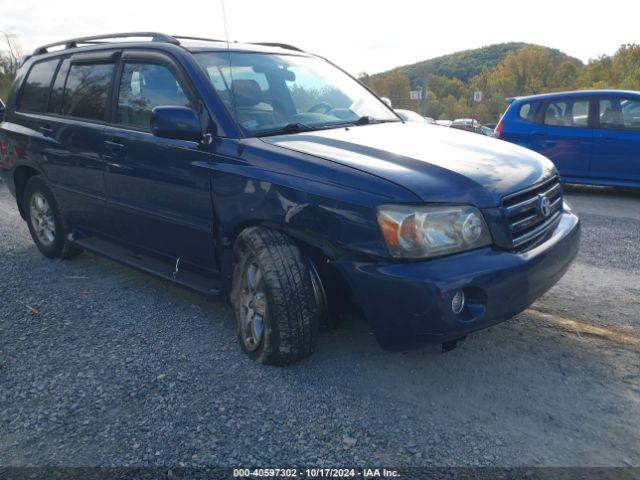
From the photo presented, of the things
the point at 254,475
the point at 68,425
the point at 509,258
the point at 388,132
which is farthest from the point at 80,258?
the point at 509,258

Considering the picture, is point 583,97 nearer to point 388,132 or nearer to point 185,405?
point 388,132

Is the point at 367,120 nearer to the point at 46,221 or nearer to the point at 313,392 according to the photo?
the point at 313,392

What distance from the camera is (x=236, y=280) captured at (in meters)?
3.19

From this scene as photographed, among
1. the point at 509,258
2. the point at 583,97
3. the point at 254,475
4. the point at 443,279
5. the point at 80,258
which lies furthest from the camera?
the point at 583,97

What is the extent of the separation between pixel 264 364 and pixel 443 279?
3.78 feet

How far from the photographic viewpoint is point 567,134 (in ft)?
27.0

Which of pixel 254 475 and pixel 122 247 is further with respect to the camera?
pixel 122 247

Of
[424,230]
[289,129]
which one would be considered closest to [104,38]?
[289,129]

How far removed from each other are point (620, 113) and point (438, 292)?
22.6 ft

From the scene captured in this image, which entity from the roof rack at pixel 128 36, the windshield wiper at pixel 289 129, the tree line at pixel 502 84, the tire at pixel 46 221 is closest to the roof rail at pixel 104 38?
the roof rack at pixel 128 36

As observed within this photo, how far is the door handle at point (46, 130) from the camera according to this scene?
15.0ft

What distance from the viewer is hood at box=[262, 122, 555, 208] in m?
2.64

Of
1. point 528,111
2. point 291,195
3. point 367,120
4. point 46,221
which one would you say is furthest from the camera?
point 528,111

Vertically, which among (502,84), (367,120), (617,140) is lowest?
(502,84)
